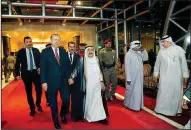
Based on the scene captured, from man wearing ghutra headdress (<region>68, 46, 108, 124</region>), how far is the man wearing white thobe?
107cm

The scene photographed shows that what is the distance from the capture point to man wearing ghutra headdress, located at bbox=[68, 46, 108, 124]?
4.22 m

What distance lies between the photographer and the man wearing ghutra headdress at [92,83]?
4.22 m

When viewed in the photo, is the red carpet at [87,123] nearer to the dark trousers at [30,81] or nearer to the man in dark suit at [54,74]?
the dark trousers at [30,81]

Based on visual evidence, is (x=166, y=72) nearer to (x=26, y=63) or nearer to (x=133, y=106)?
(x=133, y=106)

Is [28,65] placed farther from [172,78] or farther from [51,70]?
[172,78]

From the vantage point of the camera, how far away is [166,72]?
4633 millimetres

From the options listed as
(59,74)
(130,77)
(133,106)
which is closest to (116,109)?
(133,106)

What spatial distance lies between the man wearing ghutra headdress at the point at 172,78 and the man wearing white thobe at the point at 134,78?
21.1 inches

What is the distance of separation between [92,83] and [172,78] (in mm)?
1601

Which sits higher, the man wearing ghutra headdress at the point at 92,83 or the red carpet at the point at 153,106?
the man wearing ghutra headdress at the point at 92,83

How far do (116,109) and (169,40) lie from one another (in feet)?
6.22

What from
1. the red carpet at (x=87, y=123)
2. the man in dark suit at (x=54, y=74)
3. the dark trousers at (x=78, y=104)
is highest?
the man in dark suit at (x=54, y=74)

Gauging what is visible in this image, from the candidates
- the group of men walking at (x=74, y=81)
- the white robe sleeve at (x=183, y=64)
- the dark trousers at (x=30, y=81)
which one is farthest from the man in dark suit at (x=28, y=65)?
the white robe sleeve at (x=183, y=64)

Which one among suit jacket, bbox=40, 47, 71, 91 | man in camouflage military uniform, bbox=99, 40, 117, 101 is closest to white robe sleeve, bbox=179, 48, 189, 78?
man in camouflage military uniform, bbox=99, 40, 117, 101
